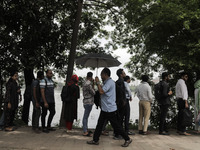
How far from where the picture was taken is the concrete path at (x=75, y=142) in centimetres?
544

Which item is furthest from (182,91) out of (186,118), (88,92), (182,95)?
(88,92)

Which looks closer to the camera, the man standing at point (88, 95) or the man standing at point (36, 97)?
the man standing at point (88, 95)

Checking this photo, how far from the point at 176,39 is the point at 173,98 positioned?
11.1 feet

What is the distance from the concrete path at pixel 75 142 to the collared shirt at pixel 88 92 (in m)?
1.09

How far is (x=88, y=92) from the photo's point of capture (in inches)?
272

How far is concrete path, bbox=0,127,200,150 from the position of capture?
17.8ft

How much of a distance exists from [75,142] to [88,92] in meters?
1.59

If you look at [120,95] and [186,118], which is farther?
[186,118]

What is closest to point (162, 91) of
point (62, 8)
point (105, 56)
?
point (105, 56)

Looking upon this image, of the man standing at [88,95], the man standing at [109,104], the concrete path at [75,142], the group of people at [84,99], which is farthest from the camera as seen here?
the man standing at [88,95]

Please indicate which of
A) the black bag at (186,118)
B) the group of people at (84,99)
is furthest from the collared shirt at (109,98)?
the black bag at (186,118)

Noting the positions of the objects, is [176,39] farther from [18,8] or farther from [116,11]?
[18,8]

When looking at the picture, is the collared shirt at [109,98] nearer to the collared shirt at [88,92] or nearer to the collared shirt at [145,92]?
the collared shirt at [88,92]

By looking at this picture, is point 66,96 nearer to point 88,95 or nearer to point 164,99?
point 88,95
